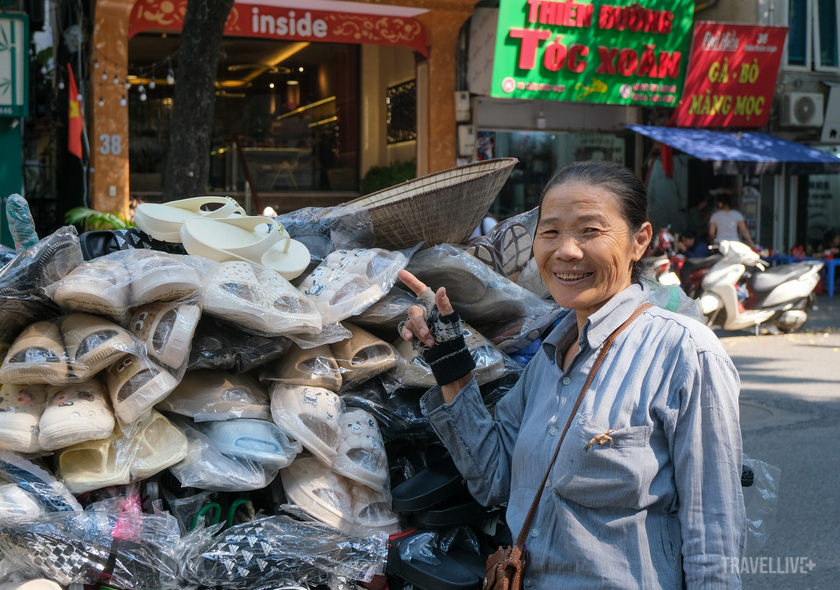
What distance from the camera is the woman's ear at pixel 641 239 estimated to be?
5.75 feet

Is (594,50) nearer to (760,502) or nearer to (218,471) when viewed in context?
(760,502)

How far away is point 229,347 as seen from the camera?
7.03 feet

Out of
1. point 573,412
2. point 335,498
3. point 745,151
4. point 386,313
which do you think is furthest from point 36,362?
point 745,151

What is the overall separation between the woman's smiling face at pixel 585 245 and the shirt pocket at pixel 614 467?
288 mm

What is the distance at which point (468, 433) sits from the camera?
6.28ft

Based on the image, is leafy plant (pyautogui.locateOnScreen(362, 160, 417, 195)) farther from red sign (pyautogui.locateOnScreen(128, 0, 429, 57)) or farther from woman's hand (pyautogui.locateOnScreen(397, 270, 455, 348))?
woman's hand (pyautogui.locateOnScreen(397, 270, 455, 348))

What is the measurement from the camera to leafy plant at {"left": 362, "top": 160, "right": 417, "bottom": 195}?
11469 mm

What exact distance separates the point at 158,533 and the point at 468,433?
0.75 metres

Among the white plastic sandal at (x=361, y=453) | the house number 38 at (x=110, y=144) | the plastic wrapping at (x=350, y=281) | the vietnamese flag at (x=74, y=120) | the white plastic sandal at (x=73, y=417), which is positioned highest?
the vietnamese flag at (x=74, y=120)

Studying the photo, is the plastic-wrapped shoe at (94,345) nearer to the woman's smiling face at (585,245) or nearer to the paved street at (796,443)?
the woman's smiling face at (585,245)

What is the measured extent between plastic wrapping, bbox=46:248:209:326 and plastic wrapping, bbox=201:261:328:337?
55 millimetres

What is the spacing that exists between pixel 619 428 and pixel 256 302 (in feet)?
3.07

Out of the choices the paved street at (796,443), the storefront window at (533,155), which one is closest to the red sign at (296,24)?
the storefront window at (533,155)

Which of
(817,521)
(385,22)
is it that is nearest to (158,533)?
(817,521)
